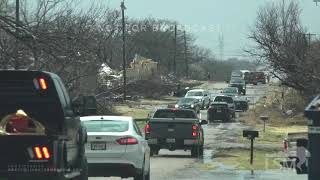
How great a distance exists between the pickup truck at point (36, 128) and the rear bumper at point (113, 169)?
4.00 meters

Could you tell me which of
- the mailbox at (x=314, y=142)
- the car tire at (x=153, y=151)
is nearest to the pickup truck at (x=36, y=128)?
the mailbox at (x=314, y=142)

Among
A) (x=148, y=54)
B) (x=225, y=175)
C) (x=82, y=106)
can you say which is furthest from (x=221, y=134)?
(x=148, y=54)

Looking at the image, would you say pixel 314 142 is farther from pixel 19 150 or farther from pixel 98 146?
pixel 98 146

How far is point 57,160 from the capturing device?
9.33 m

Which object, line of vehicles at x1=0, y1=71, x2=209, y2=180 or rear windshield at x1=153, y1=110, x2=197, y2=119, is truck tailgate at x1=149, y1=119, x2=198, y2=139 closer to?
rear windshield at x1=153, y1=110, x2=197, y2=119

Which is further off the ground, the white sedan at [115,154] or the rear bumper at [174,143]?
the white sedan at [115,154]

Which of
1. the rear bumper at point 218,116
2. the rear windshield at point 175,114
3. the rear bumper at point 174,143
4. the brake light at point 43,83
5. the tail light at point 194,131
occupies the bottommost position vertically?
the rear bumper at point 218,116

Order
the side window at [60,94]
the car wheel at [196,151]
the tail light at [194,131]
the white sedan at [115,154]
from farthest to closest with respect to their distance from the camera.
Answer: the car wheel at [196,151], the tail light at [194,131], the white sedan at [115,154], the side window at [60,94]

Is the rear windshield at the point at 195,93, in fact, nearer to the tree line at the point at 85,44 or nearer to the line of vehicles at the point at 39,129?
the tree line at the point at 85,44

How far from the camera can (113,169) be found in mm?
15078

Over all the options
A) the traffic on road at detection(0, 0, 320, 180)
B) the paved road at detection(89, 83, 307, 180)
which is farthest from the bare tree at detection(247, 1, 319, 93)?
the paved road at detection(89, 83, 307, 180)

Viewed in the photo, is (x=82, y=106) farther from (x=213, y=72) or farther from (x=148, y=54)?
(x=213, y=72)

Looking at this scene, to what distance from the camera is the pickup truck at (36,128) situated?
923cm

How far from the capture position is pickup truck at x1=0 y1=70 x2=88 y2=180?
30.3 ft
